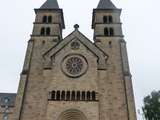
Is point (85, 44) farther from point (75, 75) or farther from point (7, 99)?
point (7, 99)

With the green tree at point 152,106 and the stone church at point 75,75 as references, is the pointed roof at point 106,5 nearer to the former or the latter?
the stone church at point 75,75

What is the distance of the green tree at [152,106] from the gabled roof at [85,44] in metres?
11.0

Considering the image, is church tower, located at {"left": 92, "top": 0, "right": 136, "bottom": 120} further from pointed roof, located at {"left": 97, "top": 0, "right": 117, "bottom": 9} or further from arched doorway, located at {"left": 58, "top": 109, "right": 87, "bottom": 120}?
arched doorway, located at {"left": 58, "top": 109, "right": 87, "bottom": 120}

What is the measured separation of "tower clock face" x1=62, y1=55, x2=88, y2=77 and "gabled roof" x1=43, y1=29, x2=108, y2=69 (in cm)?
210

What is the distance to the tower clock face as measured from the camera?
43.8 metres

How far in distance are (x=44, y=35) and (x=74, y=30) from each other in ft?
17.6

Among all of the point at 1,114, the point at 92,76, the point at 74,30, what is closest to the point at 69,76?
the point at 92,76

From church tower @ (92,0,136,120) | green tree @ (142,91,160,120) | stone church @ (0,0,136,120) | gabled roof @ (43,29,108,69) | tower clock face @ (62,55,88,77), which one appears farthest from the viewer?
green tree @ (142,91,160,120)

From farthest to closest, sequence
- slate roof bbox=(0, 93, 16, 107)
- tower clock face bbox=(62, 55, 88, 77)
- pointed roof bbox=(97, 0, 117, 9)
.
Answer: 1. slate roof bbox=(0, 93, 16, 107)
2. pointed roof bbox=(97, 0, 117, 9)
3. tower clock face bbox=(62, 55, 88, 77)

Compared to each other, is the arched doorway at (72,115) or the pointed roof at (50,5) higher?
the pointed roof at (50,5)

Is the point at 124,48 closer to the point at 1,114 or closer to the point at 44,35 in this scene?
the point at 44,35

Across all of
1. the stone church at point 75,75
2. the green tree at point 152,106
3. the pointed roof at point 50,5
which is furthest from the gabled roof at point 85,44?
the green tree at point 152,106

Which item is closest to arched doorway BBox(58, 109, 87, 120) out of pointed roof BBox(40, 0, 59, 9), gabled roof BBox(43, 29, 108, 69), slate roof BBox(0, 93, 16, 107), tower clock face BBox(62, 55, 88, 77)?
tower clock face BBox(62, 55, 88, 77)

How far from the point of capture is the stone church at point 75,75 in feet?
134
